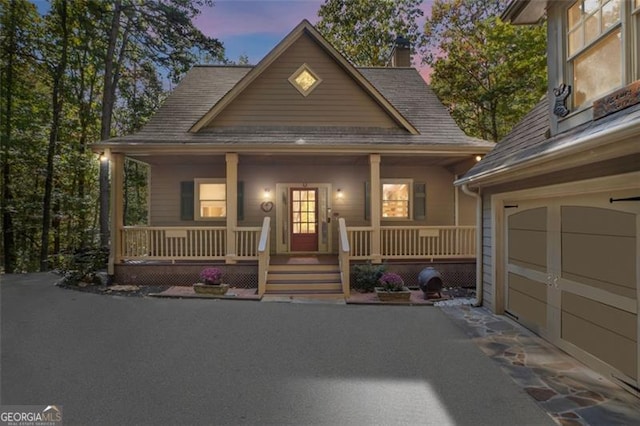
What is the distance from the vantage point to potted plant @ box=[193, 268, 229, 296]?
6.98 meters

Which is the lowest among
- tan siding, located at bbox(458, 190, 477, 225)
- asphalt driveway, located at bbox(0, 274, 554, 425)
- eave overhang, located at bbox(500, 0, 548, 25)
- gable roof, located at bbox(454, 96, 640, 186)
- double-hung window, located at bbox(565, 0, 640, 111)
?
asphalt driveway, located at bbox(0, 274, 554, 425)

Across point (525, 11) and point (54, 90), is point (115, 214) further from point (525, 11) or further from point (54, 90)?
point (525, 11)

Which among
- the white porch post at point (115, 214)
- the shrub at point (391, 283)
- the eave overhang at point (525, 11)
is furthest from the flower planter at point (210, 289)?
the eave overhang at point (525, 11)

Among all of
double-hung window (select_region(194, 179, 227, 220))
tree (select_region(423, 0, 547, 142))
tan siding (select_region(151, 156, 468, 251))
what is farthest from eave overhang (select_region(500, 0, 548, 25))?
tree (select_region(423, 0, 547, 142))

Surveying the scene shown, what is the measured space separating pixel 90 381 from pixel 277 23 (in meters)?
10.1

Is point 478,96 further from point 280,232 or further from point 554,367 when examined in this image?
point 554,367

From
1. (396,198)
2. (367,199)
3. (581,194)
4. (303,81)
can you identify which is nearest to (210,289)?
(367,199)

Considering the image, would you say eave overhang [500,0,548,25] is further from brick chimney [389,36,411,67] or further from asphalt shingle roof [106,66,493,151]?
brick chimney [389,36,411,67]

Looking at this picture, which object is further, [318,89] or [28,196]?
[28,196]

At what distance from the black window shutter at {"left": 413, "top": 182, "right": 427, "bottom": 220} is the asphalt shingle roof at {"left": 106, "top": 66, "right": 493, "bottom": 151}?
157 cm

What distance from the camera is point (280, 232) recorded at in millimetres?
9508

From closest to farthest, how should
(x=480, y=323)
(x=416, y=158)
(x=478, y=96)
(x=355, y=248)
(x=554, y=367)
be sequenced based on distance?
(x=554, y=367) → (x=480, y=323) → (x=355, y=248) → (x=416, y=158) → (x=478, y=96)

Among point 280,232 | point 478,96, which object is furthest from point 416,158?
point 478,96

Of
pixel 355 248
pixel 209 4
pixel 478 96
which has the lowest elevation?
pixel 355 248
